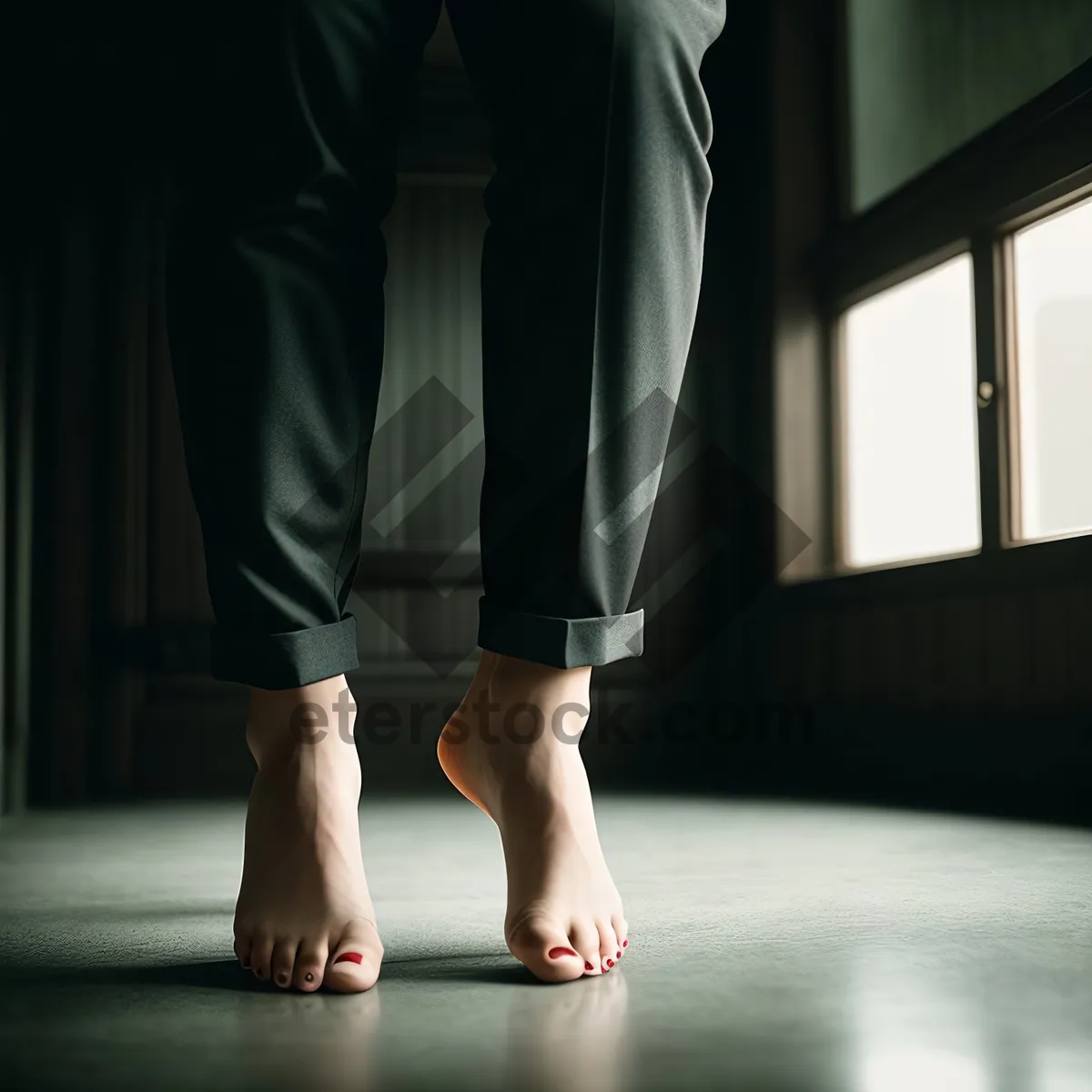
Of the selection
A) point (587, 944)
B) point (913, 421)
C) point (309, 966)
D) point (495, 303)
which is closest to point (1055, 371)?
point (913, 421)

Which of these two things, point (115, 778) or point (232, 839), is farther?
point (115, 778)

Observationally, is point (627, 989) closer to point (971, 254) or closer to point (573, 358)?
point (573, 358)

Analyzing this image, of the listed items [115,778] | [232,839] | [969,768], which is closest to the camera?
[232,839]

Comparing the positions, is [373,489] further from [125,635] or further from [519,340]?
[519,340]

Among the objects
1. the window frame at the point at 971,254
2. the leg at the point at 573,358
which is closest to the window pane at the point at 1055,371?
the window frame at the point at 971,254

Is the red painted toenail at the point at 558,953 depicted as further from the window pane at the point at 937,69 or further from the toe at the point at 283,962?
the window pane at the point at 937,69

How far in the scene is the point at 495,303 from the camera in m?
0.87

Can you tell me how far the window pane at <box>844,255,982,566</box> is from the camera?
234cm

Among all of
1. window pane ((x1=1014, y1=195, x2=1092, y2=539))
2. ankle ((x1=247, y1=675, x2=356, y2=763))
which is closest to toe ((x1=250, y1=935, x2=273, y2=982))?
ankle ((x1=247, y1=675, x2=356, y2=763))

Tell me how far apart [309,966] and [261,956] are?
0.04 meters

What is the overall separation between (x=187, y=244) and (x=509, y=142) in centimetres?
23

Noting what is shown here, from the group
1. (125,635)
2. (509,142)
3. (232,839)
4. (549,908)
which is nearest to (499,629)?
(549,908)

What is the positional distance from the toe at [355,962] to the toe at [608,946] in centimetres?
14

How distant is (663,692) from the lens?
111 inches
